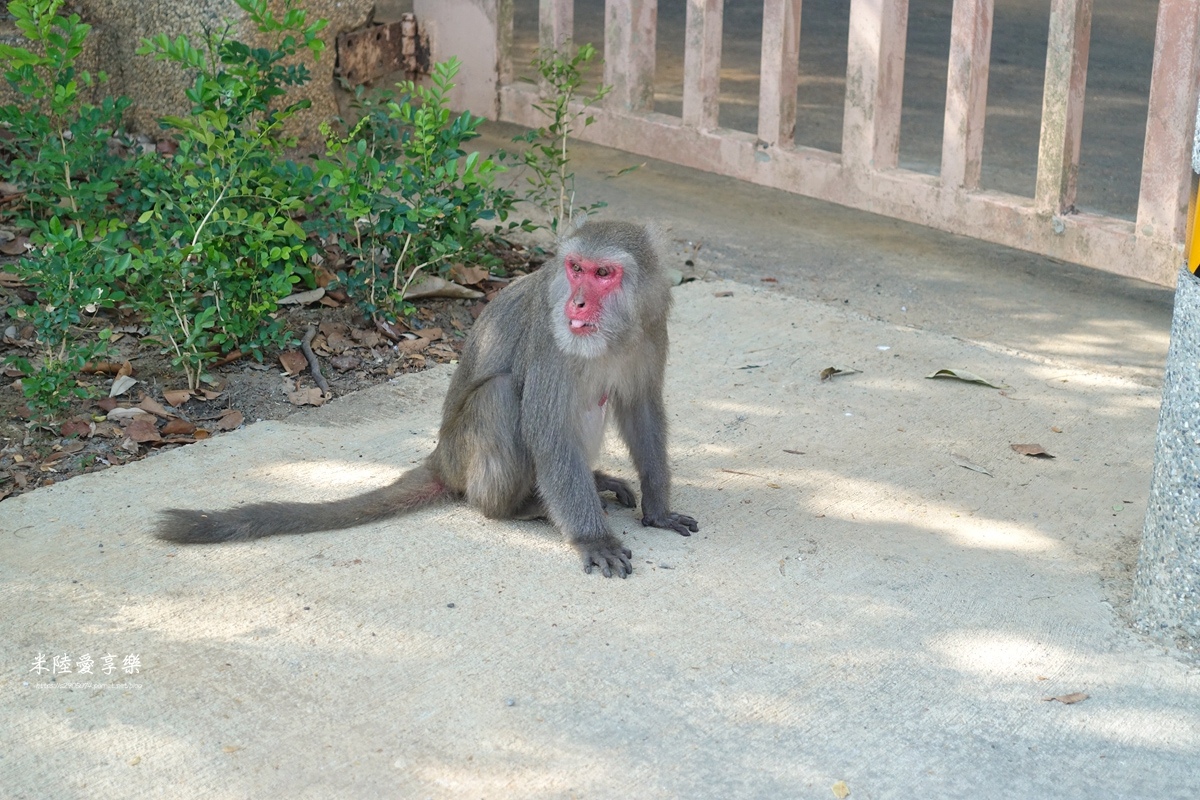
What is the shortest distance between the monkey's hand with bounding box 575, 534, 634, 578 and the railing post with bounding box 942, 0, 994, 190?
3059 mm

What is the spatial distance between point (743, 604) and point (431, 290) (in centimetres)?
255

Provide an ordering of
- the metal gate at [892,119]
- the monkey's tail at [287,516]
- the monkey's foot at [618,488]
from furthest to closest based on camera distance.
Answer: the metal gate at [892,119] < the monkey's foot at [618,488] < the monkey's tail at [287,516]

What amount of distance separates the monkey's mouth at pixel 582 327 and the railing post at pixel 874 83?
3046 millimetres

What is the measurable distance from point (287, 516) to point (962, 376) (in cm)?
263

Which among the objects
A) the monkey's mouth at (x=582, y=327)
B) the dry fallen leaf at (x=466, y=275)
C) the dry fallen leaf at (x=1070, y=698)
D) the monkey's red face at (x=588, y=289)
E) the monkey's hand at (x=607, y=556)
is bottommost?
the dry fallen leaf at (x=1070, y=698)

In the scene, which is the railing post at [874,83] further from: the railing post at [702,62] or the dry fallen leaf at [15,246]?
the dry fallen leaf at [15,246]

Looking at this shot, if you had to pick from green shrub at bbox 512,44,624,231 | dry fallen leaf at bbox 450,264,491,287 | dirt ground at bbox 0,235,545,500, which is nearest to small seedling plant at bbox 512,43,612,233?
green shrub at bbox 512,44,624,231

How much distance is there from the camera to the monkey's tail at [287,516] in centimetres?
396

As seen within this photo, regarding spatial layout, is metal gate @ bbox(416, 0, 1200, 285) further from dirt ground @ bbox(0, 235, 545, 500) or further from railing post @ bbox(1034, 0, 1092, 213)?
dirt ground @ bbox(0, 235, 545, 500)

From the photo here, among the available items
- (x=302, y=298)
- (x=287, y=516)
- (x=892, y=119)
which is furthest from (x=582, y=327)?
(x=892, y=119)

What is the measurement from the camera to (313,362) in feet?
17.2

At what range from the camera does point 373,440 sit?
476 centimetres

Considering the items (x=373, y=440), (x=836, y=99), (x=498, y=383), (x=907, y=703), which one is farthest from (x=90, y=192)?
(x=836, y=99)

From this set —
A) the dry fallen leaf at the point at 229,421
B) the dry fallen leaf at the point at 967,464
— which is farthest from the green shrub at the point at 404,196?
the dry fallen leaf at the point at 967,464
